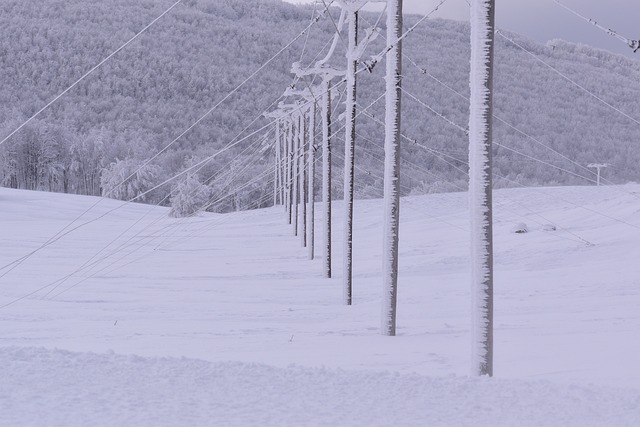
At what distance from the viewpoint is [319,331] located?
49.3 ft

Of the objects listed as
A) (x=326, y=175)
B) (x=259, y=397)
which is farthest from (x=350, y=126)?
(x=259, y=397)

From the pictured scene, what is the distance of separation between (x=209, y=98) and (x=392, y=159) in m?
136

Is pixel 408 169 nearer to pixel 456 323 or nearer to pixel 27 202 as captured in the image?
pixel 27 202

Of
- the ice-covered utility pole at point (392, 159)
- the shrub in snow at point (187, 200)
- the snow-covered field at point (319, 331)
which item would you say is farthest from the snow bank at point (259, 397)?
the shrub in snow at point (187, 200)

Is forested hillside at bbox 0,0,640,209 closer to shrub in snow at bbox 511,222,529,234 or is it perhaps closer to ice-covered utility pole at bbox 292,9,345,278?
shrub in snow at bbox 511,222,529,234

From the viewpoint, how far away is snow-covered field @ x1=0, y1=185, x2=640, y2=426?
700 cm

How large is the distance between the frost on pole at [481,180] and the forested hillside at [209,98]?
7612 cm

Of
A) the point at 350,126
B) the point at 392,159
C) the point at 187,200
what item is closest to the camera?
the point at 392,159

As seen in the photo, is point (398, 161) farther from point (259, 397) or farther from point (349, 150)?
point (259, 397)

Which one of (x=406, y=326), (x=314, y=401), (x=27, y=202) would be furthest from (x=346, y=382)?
(x=27, y=202)

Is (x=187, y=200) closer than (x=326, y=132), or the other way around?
(x=326, y=132)

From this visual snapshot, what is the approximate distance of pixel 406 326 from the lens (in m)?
15.6

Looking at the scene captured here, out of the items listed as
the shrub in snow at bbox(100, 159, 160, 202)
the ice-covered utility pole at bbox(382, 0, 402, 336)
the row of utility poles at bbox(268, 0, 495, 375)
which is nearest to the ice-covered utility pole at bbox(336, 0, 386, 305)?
the row of utility poles at bbox(268, 0, 495, 375)

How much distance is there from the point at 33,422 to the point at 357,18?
14.1m
